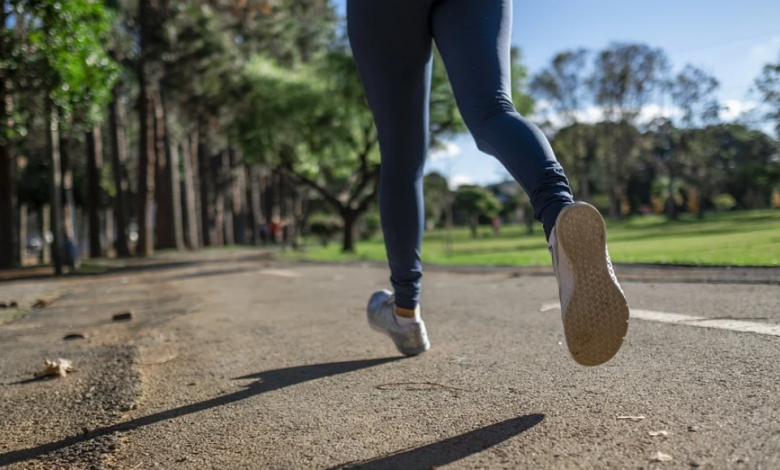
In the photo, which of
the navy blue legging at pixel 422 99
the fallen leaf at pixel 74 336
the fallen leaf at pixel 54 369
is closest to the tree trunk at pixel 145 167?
the fallen leaf at pixel 74 336

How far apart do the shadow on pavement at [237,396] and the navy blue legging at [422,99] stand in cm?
35

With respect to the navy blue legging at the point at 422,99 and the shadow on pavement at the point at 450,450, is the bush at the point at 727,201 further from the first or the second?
the shadow on pavement at the point at 450,450

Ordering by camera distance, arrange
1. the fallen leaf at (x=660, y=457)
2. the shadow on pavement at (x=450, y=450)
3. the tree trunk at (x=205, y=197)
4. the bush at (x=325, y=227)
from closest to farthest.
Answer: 1. the fallen leaf at (x=660, y=457)
2. the shadow on pavement at (x=450, y=450)
3. the tree trunk at (x=205, y=197)
4. the bush at (x=325, y=227)

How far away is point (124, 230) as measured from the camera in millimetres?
28109

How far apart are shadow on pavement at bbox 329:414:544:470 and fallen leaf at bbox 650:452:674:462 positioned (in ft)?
1.09

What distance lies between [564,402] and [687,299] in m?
2.32

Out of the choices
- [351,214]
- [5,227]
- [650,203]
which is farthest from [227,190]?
[650,203]

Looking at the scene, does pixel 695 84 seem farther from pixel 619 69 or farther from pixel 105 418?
pixel 105 418

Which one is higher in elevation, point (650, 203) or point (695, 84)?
point (695, 84)

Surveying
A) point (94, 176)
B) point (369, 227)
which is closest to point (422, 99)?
point (94, 176)

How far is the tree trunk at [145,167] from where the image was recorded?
25797 mm

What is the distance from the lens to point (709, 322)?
280 centimetres

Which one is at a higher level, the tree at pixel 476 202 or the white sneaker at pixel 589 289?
the tree at pixel 476 202

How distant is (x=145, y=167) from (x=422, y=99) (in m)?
25.6
